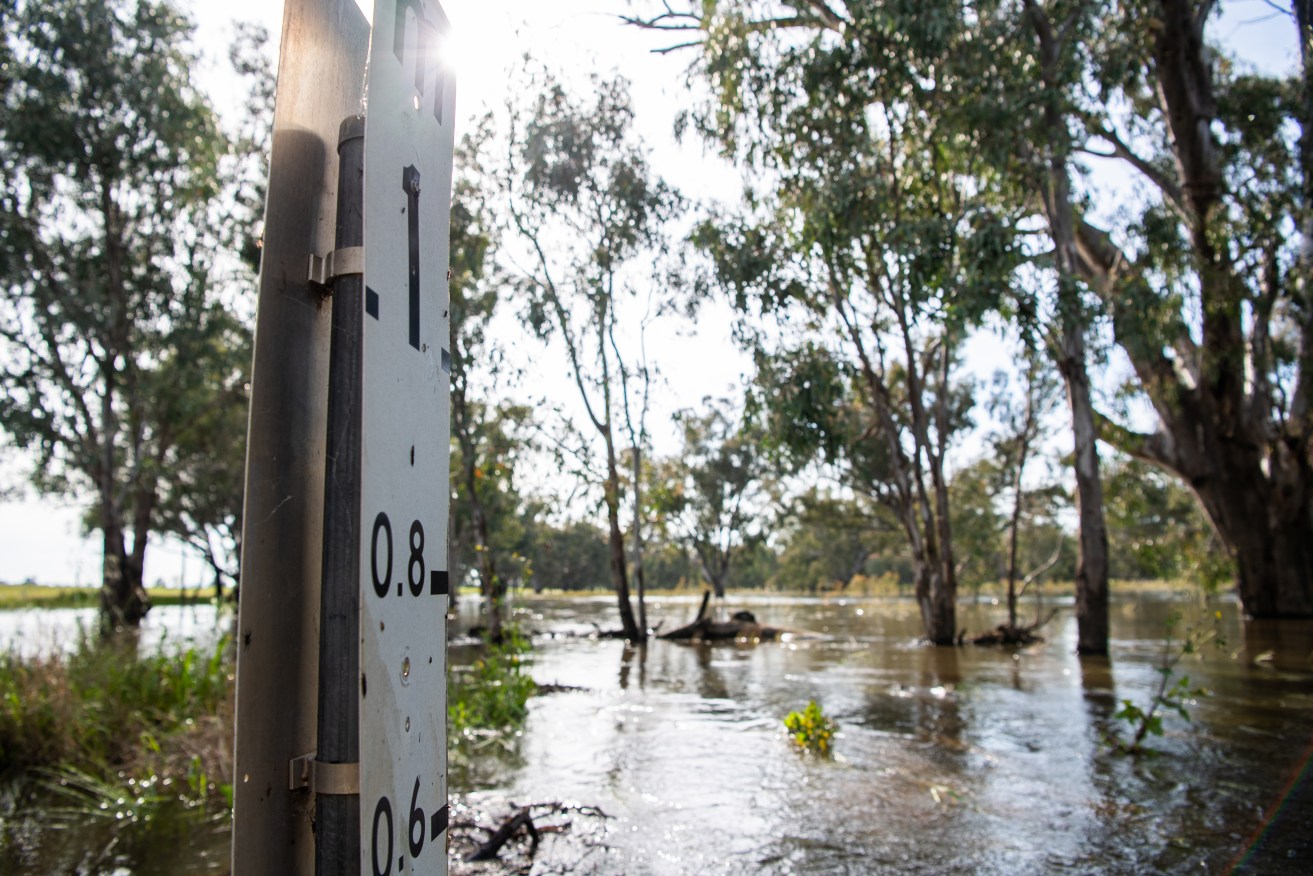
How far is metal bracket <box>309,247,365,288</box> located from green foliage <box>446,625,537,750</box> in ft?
15.5

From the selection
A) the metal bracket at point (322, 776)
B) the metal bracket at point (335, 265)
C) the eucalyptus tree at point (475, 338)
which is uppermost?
the eucalyptus tree at point (475, 338)

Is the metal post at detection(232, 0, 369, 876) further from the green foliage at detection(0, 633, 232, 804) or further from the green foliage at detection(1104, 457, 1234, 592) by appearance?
the green foliage at detection(1104, 457, 1234, 592)

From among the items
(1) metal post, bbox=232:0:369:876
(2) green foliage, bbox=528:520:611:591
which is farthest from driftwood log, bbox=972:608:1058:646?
(2) green foliage, bbox=528:520:611:591

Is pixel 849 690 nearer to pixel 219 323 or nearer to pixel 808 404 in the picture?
pixel 808 404

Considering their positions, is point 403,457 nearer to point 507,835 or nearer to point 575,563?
point 507,835

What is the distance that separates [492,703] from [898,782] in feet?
9.74

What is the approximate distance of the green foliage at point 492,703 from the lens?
5.76 metres

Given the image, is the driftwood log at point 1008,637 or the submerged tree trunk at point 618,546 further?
the submerged tree trunk at point 618,546

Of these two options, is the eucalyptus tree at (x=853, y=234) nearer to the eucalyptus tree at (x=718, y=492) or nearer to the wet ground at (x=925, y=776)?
the wet ground at (x=925, y=776)

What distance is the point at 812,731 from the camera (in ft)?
18.8

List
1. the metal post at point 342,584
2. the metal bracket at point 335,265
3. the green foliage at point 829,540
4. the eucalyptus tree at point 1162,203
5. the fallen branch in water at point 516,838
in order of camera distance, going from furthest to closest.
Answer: the green foliage at point 829,540 → the eucalyptus tree at point 1162,203 → the fallen branch in water at point 516,838 → the metal bracket at point 335,265 → the metal post at point 342,584

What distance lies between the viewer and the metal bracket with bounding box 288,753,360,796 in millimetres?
1068

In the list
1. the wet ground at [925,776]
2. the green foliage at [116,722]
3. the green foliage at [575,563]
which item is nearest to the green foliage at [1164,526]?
the wet ground at [925,776]

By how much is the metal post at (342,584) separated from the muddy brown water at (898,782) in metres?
2.34
